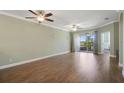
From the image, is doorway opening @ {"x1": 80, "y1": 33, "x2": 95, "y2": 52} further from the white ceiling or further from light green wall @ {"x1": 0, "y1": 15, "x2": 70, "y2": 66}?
the white ceiling

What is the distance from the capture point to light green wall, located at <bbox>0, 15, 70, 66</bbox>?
4207 mm

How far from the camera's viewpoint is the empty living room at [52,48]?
10.3ft

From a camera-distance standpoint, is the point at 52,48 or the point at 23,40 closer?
the point at 23,40

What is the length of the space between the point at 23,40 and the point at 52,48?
2788 millimetres

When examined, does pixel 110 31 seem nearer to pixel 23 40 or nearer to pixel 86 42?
pixel 86 42

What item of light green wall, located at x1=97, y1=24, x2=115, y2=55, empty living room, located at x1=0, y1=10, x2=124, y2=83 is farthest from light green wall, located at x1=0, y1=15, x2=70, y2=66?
light green wall, located at x1=97, y1=24, x2=115, y2=55

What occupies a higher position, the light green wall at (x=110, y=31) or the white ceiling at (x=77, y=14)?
the white ceiling at (x=77, y=14)

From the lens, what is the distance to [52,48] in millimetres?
7480

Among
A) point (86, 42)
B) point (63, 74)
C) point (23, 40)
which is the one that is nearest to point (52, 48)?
point (23, 40)

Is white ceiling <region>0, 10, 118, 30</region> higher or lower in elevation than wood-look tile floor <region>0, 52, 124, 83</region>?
higher

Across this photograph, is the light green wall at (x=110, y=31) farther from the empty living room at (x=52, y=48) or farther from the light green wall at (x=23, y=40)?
the light green wall at (x=23, y=40)

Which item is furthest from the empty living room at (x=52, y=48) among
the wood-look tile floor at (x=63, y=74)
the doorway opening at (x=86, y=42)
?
the doorway opening at (x=86, y=42)
